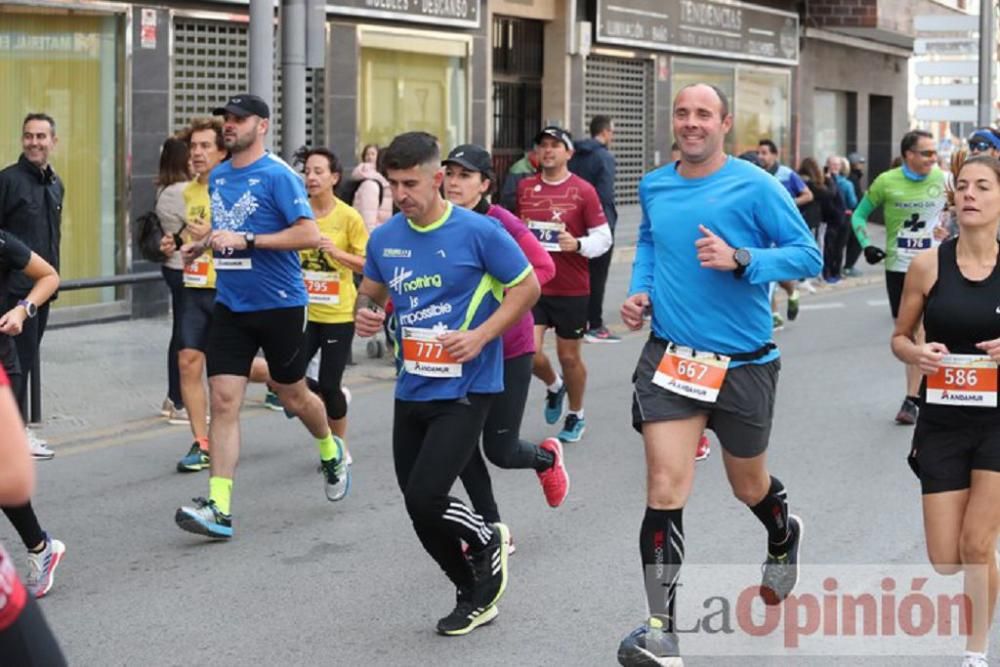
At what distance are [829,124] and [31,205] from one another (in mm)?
26483

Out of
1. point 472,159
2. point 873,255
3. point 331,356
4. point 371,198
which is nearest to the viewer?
point 472,159

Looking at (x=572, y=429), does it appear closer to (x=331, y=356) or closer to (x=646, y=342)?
(x=331, y=356)

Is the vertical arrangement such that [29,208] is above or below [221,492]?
above

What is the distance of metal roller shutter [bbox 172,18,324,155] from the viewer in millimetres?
16812

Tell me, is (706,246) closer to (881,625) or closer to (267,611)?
(881,625)

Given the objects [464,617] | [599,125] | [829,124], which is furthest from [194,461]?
[829,124]

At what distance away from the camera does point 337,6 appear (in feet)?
61.6

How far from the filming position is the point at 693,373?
5992 mm

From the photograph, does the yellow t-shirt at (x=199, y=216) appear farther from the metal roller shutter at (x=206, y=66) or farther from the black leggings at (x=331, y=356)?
the metal roller shutter at (x=206, y=66)

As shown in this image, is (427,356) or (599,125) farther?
(599,125)

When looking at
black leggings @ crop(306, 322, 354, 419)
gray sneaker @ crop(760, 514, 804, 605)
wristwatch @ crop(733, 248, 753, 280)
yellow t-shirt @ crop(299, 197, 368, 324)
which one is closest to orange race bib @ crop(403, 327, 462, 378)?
wristwatch @ crop(733, 248, 753, 280)

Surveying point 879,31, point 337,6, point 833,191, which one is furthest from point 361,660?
point 879,31

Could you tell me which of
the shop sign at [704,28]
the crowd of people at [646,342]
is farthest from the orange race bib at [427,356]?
the shop sign at [704,28]

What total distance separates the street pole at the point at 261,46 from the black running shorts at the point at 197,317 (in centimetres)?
319
